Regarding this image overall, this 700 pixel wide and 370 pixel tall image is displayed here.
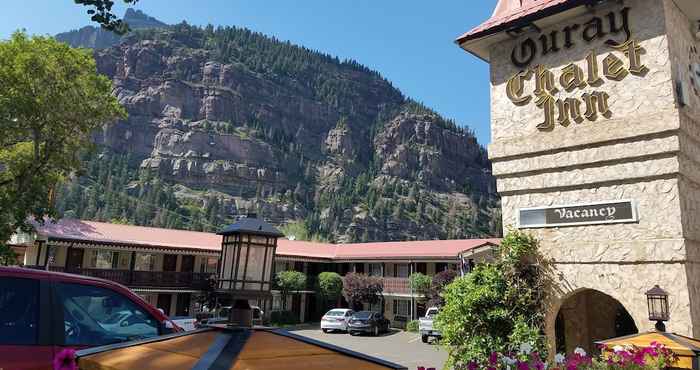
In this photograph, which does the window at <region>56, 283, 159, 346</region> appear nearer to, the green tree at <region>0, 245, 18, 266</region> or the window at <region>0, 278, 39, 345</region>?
the window at <region>0, 278, 39, 345</region>

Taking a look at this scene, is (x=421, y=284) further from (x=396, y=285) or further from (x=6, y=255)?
(x=6, y=255)

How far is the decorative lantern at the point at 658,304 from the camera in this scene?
24.7 feet

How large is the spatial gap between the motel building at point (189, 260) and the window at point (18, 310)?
16971 mm

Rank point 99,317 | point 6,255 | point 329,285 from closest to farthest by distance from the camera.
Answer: point 99,317 → point 6,255 → point 329,285

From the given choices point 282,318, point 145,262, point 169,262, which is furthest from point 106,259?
point 282,318

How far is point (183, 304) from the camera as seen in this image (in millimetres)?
30859

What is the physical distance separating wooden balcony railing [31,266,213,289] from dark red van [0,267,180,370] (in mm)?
23054

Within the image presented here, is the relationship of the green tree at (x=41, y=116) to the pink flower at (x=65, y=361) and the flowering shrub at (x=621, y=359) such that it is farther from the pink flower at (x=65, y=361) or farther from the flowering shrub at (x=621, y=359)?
the flowering shrub at (x=621, y=359)

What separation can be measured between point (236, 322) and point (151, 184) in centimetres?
12166

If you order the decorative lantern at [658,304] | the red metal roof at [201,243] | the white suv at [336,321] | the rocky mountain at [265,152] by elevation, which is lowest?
the white suv at [336,321]

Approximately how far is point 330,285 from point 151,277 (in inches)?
492

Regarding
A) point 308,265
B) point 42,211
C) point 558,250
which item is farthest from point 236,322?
point 308,265

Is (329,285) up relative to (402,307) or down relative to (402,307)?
up

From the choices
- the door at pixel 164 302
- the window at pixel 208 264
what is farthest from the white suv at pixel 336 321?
the door at pixel 164 302
